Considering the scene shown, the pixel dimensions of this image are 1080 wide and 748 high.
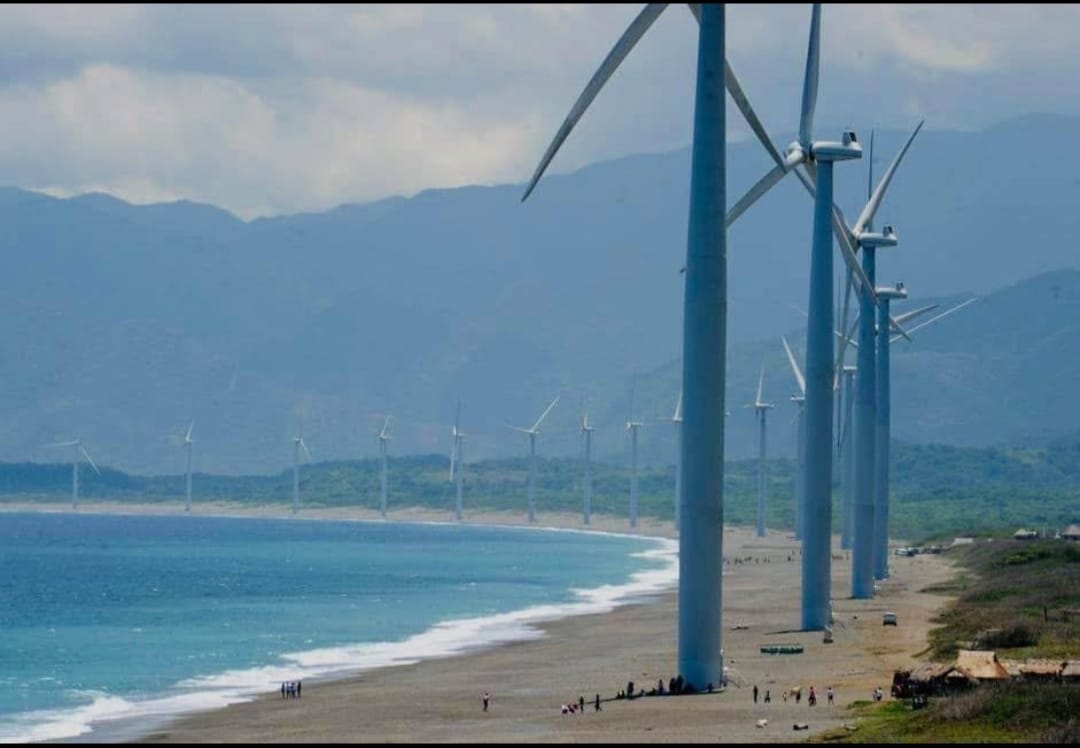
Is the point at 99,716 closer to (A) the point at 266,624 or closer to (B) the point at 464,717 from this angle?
(B) the point at 464,717

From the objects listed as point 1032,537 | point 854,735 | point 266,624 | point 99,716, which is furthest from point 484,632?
point 1032,537

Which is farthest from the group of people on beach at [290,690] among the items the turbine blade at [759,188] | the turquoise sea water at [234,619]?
the turbine blade at [759,188]

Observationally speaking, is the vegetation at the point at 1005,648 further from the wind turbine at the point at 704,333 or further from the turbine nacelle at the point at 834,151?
the turbine nacelle at the point at 834,151

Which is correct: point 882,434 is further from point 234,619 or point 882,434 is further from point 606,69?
point 606,69

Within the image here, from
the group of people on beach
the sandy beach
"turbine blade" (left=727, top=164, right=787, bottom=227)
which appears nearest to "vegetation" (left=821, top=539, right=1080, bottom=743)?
the sandy beach

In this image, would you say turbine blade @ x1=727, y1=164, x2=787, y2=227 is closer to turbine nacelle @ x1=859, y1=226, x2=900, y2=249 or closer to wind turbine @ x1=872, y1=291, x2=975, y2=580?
turbine nacelle @ x1=859, y1=226, x2=900, y2=249

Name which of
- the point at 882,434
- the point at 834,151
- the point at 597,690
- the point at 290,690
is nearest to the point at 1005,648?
the point at 597,690

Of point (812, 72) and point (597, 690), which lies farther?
point (812, 72)
